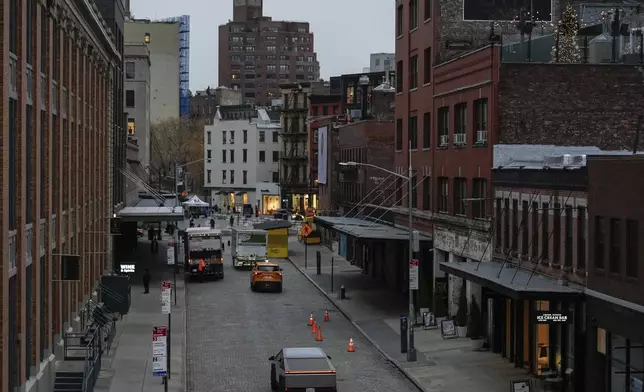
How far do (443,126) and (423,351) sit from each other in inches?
556

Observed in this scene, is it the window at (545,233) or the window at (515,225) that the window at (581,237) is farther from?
the window at (515,225)

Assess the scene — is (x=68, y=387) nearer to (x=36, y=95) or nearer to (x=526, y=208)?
(x=36, y=95)

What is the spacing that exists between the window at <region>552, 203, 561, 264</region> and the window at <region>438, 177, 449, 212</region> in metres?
15.3

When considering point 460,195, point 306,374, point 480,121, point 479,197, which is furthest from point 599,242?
point 460,195

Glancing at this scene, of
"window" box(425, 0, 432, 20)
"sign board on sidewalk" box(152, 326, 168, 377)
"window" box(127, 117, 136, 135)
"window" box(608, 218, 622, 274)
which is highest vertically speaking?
"window" box(425, 0, 432, 20)

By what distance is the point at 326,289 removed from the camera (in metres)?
64.0

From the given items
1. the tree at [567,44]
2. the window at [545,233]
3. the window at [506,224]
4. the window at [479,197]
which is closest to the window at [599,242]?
the window at [545,233]

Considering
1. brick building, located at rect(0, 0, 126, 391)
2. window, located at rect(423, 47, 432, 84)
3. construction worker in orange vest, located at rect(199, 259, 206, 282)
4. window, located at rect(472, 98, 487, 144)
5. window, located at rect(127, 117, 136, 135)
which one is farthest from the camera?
window, located at rect(127, 117, 136, 135)

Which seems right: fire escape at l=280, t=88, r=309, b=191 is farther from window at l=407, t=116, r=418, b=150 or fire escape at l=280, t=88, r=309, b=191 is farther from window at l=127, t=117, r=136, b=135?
window at l=407, t=116, r=418, b=150

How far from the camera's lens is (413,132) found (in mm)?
59281

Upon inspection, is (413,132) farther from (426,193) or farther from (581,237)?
(581,237)

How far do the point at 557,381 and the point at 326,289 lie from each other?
99.9 ft

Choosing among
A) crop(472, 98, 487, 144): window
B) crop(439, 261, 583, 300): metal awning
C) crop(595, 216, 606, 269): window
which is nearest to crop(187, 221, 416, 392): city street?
crop(439, 261, 583, 300): metal awning

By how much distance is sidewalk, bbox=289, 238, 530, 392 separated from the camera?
1411 inches
